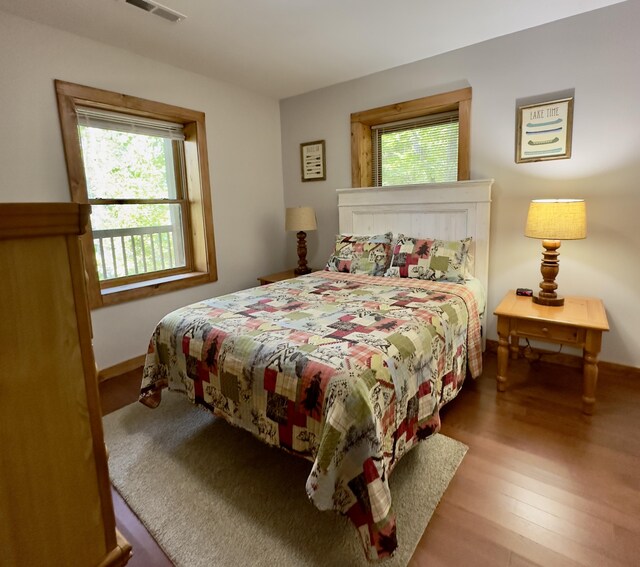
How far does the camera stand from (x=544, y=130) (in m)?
2.61

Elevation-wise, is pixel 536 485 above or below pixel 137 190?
below

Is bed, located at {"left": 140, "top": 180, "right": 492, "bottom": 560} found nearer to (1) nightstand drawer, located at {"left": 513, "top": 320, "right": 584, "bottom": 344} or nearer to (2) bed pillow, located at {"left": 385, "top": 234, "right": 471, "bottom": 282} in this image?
(2) bed pillow, located at {"left": 385, "top": 234, "right": 471, "bottom": 282}

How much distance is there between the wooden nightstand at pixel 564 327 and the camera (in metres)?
2.10

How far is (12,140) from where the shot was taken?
230 centimetres

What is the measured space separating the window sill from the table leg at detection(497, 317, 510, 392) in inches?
99.3

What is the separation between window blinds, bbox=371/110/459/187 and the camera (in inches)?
126

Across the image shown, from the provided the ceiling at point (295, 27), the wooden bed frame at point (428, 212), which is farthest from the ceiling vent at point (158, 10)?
the wooden bed frame at point (428, 212)

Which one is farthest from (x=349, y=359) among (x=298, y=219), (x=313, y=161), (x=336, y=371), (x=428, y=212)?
(x=313, y=161)

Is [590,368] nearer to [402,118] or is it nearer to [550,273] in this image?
[550,273]

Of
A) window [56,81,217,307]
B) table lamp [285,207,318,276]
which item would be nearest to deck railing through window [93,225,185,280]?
window [56,81,217,307]

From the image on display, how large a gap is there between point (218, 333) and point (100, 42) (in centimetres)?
239

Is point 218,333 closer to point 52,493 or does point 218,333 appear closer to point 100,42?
point 52,493

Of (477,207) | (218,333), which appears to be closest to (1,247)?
(218,333)

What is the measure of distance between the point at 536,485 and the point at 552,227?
1490 mm
